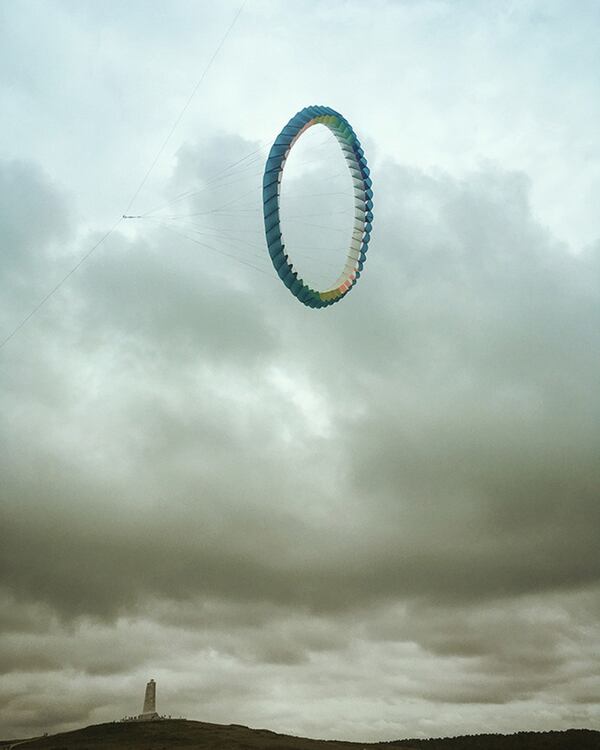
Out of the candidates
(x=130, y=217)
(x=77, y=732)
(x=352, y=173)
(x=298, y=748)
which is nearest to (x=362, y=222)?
(x=352, y=173)

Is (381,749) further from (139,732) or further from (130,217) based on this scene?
(130,217)

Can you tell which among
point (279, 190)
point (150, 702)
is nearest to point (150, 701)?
point (150, 702)

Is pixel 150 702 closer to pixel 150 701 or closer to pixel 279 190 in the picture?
pixel 150 701

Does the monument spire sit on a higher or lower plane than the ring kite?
lower

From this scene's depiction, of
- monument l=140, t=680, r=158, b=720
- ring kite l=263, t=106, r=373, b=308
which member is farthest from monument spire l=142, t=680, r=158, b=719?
ring kite l=263, t=106, r=373, b=308

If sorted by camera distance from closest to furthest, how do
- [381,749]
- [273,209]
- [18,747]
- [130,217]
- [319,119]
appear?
[273,209] → [319,119] → [130,217] → [18,747] → [381,749]

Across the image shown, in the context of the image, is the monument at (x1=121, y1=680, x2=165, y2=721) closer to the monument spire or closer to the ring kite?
the monument spire

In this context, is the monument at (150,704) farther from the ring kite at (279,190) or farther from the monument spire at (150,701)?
the ring kite at (279,190)

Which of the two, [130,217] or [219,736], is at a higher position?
[130,217]

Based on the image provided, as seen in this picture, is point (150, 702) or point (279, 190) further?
point (150, 702)
